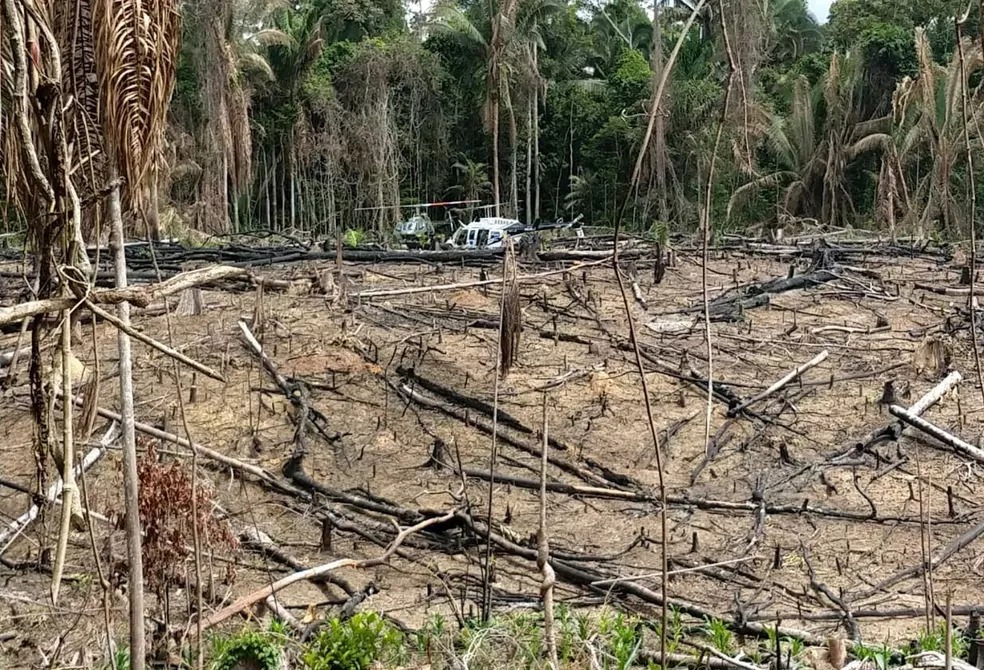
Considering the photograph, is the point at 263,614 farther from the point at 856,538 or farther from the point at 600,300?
the point at 600,300

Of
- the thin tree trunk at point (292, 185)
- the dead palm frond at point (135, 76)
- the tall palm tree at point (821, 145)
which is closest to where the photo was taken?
the dead palm frond at point (135, 76)

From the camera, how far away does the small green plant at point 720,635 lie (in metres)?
3.75

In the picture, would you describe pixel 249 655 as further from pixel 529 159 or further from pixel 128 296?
pixel 529 159

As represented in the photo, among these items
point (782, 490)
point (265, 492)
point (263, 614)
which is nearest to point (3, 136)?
point (263, 614)

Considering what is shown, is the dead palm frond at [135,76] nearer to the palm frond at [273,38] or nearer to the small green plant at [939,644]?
the small green plant at [939,644]

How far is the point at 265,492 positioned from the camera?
6230 millimetres

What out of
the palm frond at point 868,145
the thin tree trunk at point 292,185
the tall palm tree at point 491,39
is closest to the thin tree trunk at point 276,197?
the thin tree trunk at point 292,185

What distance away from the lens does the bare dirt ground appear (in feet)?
15.2

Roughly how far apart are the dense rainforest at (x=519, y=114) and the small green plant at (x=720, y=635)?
1728 cm

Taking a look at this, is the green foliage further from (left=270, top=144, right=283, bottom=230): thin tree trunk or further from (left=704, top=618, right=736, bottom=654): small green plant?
(left=704, top=618, right=736, bottom=654): small green plant

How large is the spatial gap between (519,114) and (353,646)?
2896 centimetres

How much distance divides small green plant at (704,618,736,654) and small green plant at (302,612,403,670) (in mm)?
1265

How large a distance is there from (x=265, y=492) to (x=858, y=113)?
23417 millimetres

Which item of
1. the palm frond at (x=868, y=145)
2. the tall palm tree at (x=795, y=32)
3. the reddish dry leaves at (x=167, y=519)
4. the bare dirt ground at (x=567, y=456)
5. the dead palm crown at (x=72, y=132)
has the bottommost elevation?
the bare dirt ground at (x=567, y=456)
